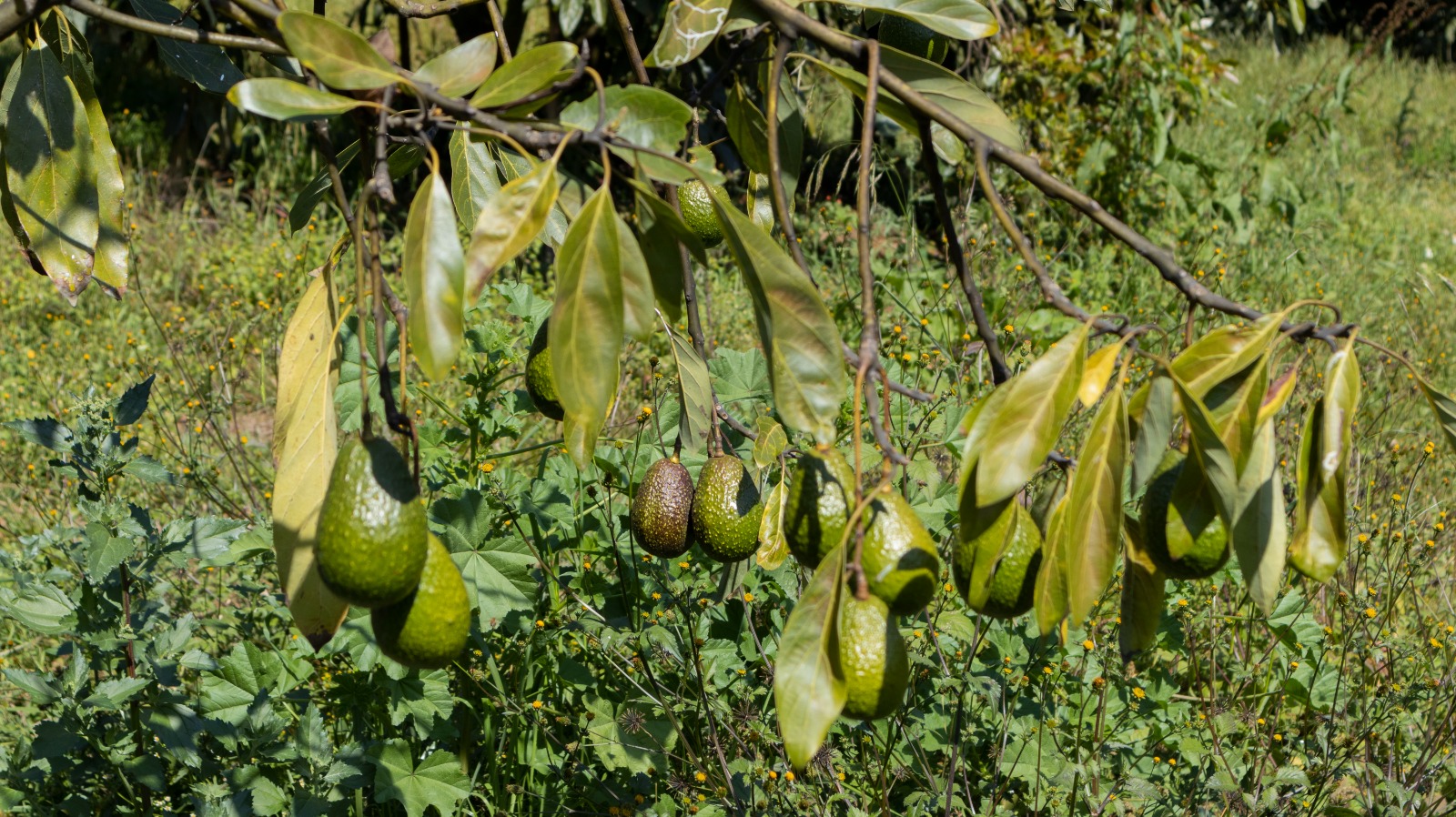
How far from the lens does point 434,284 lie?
2.00ft

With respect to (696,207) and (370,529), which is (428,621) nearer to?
(370,529)

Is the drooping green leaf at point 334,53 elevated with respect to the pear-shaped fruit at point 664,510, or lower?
elevated

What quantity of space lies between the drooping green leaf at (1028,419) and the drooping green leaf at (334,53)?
1.32 ft

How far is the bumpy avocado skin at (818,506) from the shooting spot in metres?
0.71

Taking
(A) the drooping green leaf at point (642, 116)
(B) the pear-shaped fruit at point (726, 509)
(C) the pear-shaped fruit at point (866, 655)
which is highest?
(A) the drooping green leaf at point (642, 116)

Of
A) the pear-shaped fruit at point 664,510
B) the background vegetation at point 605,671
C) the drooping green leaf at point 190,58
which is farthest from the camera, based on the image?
the background vegetation at point 605,671

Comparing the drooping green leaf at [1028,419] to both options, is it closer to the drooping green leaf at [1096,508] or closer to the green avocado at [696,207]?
the drooping green leaf at [1096,508]

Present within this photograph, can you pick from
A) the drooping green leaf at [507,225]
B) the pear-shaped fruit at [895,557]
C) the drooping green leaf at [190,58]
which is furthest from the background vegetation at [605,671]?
the drooping green leaf at [190,58]

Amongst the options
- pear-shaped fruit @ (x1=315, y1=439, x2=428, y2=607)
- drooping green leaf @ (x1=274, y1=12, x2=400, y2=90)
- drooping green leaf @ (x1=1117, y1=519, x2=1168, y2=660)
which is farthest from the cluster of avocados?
drooping green leaf @ (x1=1117, y1=519, x2=1168, y2=660)

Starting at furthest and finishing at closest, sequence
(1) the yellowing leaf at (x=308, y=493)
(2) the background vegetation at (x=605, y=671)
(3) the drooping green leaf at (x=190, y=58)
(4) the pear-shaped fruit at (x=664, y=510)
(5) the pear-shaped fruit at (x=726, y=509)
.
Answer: (2) the background vegetation at (x=605, y=671) < (3) the drooping green leaf at (x=190, y=58) < (4) the pear-shaped fruit at (x=664, y=510) < (5) the pear-shaped fruit at (x=726, y=509) < (1) the yellowing leaf at (x=308, y=493)

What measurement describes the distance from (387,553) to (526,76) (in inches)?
11.6

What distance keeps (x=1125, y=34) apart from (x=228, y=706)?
386 cm

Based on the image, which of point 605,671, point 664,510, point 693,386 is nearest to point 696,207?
point 693,386

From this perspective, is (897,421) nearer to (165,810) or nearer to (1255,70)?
(165,810)
